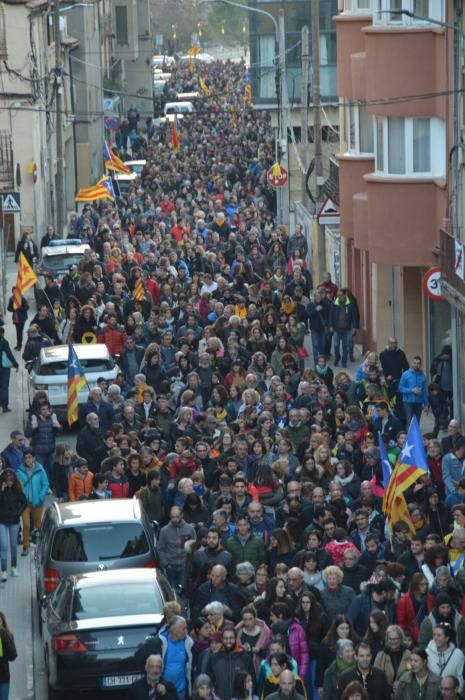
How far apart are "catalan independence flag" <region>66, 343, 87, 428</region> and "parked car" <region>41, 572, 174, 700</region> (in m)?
9.51

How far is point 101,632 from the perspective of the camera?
1775cm

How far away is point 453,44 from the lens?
30.0m

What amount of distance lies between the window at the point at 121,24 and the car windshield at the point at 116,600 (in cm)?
8763

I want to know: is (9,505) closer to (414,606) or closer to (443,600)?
(414,606)

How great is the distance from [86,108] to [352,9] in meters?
38.2

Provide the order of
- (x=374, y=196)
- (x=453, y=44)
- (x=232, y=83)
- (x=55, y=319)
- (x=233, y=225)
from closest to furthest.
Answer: (x=453, y=44) → (x=374, y=196) → (x=55, y=319) → (x=233, y=225) → (x=232, y=83)

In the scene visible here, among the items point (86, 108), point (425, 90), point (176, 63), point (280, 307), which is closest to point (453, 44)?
point (425, 90)

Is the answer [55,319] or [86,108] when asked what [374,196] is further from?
[86,108]

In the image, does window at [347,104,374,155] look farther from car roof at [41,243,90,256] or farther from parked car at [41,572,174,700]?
parked car at [41,572,174,700]

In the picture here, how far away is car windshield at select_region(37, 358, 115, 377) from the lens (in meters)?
30.2

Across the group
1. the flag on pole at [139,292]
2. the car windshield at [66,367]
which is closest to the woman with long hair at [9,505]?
the car windshield at [66,367]

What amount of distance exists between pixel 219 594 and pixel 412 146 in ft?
50.1

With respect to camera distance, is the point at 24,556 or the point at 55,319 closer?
the point at 24,556

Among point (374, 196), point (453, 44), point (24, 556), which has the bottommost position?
point (24, 556)
